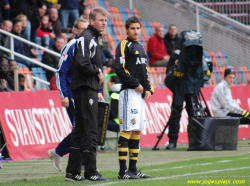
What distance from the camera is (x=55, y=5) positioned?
2003cm

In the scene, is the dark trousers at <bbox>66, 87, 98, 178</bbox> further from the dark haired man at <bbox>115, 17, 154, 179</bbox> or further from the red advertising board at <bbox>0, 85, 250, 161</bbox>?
the red advertising board at <bbox>0, 85, 250, 161</bbox>

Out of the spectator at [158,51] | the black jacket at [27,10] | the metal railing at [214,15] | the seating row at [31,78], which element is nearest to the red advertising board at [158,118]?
the seating row at [31,78]

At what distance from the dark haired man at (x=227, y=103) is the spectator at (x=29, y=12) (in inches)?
229

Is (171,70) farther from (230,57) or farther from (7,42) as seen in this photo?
(230,57)

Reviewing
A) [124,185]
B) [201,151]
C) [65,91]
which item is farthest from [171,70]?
[124,185]

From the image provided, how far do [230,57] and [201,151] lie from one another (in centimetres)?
1091

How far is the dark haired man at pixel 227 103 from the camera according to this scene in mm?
14711

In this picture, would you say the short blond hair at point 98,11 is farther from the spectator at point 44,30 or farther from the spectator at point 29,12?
the spectator at point 44,30

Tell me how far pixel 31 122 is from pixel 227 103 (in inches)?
197

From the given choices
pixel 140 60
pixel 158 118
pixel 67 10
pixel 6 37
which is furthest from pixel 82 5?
pixel 140 60

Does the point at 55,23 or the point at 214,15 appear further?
the point at 214,15

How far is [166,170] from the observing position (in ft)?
29.7

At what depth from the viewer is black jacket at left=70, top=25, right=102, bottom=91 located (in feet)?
25.2

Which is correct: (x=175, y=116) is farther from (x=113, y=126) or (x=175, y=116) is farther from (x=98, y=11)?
(x=98, y=11)
